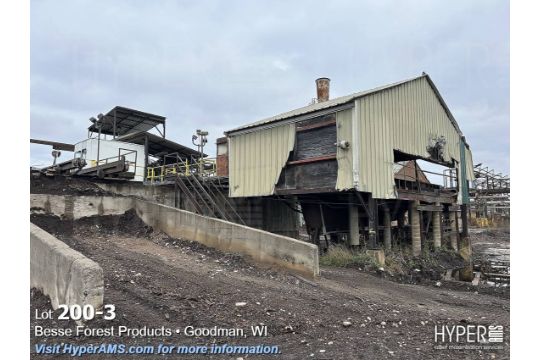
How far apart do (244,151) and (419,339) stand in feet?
35.4

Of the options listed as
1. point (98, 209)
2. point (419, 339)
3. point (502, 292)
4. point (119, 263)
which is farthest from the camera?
point (98, 209)

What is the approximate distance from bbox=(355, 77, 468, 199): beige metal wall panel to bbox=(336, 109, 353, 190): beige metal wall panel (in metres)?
0.30

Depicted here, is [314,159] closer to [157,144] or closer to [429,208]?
[429,208]

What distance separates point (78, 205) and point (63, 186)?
1283 millimetres

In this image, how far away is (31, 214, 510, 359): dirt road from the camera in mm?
4973

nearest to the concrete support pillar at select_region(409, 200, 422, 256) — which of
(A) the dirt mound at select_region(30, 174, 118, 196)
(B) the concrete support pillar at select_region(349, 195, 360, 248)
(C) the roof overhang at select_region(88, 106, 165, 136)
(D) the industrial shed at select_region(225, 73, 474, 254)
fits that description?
(D) the industrial shed at select_region(225, 73, 474, 254)

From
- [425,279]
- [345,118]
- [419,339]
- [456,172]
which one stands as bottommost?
[425,279]

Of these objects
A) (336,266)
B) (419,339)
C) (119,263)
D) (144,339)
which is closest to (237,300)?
(144,339)

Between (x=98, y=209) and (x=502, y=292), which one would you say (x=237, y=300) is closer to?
(x=502, y=292)

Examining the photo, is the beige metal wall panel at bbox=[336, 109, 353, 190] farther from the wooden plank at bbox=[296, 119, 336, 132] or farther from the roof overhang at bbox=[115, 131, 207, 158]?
the roof overhang at bbox=[115, 131, 207, 158]

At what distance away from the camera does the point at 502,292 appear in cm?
995

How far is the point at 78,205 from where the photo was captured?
13359 mm

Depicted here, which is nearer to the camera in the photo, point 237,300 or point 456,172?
point 237,300

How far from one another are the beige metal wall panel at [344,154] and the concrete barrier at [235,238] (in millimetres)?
3260
